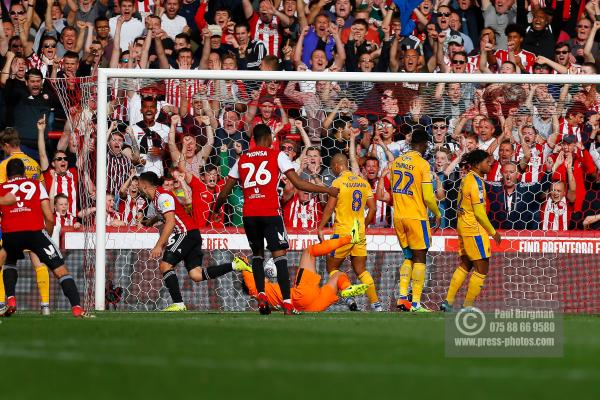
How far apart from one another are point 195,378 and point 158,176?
33.4ft

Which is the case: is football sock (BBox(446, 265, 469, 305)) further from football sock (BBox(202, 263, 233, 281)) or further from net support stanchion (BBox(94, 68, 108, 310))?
net support stanchion (BBox(94, 68, 108, 310))

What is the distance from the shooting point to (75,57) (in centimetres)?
1795

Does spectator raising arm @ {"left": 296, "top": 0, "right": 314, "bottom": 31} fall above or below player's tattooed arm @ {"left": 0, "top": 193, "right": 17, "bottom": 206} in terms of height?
above

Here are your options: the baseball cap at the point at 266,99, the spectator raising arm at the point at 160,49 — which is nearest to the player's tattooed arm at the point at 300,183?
the baseball cap at the point at 266,99

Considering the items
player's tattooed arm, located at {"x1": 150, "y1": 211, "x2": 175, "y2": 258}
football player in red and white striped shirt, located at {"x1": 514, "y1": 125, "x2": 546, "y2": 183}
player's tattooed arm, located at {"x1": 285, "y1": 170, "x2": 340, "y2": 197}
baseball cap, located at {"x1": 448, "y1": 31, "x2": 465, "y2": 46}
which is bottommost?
player's tattooed arm, located at {"x1": 150, "y1": 211, "x2": 175, "y2": 258}

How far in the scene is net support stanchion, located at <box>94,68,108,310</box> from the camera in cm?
1437

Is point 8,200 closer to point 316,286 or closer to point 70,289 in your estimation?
point 70,289

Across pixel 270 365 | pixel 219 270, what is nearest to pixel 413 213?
pixel 219 270

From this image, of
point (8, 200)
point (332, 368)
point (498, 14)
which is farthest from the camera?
point (498, 14)

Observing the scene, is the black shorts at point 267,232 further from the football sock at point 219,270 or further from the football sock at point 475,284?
the football sock at point 475,284

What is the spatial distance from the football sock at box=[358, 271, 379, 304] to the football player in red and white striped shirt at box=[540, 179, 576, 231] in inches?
97.4

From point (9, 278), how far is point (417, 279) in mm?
4796

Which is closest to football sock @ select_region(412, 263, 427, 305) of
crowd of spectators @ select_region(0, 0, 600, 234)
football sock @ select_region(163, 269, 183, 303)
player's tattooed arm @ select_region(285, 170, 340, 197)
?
crowd of spectators @ select_region(0, 0, 600, 234)

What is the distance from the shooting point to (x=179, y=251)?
572 inches
